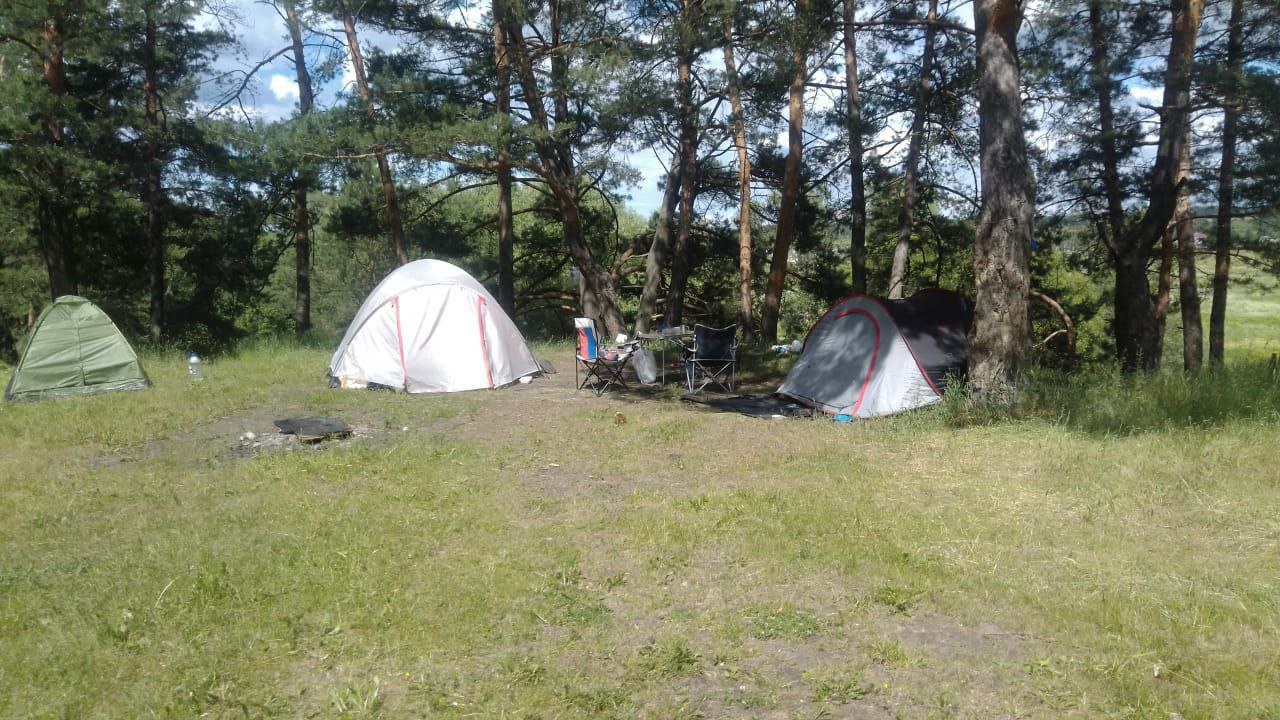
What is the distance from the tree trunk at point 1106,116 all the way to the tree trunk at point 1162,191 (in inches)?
45.9

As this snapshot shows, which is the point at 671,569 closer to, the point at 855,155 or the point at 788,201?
the point at 788,201

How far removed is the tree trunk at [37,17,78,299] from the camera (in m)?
11.8

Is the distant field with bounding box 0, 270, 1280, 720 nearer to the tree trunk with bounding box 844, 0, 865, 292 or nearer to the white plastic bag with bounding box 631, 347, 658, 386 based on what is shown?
the white plastic bag with bounding box 631, 347, 658, 386

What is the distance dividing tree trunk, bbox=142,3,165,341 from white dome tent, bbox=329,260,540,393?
644cm

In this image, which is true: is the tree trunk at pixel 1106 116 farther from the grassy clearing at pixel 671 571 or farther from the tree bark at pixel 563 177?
the tree bark at pixel 563 177

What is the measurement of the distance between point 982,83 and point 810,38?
1.69 metres

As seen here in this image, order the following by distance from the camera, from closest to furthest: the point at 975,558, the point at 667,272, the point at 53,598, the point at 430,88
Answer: the point at 53,598
the point at 975,558
the point at 430,88
the point at 667,272

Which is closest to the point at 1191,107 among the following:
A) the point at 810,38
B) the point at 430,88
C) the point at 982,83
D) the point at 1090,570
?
the point at 982,83

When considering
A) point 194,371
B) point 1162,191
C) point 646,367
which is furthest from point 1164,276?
point 194,371

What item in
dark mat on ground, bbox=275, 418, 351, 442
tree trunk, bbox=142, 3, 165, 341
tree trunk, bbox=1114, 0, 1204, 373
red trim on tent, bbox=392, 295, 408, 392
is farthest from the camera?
tree trunk, bbox=142, 3, 165, 341

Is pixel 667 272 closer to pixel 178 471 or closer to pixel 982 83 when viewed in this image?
pixel 982 83

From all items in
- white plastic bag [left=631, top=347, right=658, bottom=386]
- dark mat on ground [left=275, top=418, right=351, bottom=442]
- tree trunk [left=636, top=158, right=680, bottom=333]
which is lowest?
dark mat on ground [left=275, top=418, right=351, bottom=442]

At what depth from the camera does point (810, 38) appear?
7.85 m

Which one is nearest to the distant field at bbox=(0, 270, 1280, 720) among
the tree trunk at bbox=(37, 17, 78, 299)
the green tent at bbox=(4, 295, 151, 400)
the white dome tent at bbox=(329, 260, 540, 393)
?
the green tent at bbox=(4, 295, 151, 400)
